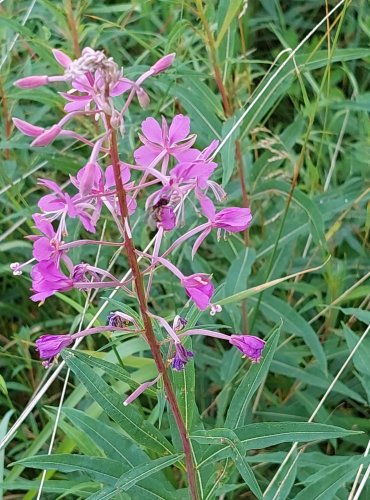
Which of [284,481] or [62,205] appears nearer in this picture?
[62,205]

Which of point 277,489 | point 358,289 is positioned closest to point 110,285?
point 277,489

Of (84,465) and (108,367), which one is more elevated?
(108,367)

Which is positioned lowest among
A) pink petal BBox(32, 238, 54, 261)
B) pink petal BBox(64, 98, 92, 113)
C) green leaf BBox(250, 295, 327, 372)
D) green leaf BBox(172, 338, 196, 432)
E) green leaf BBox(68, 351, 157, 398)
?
green leaf BBox(250, 295, 327, 372)

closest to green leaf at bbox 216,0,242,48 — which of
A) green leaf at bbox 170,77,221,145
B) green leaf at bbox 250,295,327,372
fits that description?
green leaf at bbox 170,77,221,145

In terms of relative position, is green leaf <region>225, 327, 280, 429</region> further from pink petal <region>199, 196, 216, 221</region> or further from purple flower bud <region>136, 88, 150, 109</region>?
purple flower bud <region>136, 88, 150, 109</region>

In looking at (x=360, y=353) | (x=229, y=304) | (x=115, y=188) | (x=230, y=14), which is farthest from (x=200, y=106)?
(x=115, y=188)

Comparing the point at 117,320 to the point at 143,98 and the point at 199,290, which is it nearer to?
the point at 199,290
